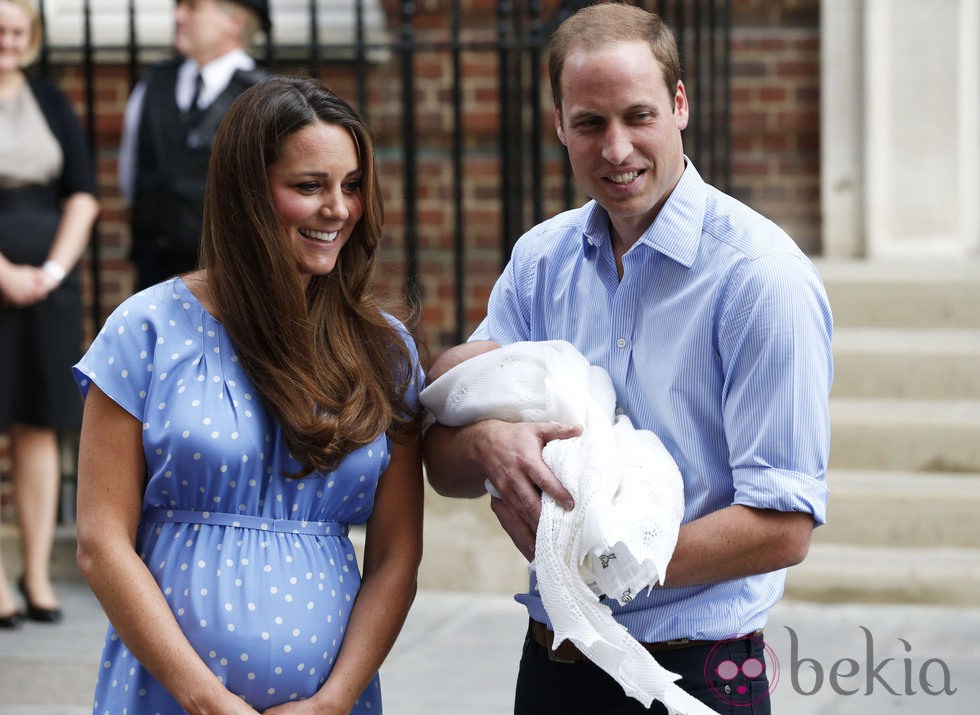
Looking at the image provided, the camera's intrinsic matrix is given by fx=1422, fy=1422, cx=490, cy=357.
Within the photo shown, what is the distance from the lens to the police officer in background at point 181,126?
5.44m

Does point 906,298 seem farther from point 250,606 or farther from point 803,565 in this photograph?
point 250,606

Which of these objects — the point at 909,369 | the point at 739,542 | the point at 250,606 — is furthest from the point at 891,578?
the point at 250,606

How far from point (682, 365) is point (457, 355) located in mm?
461

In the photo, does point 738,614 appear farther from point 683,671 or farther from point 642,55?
point 642,55

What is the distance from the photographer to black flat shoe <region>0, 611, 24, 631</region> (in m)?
5.23

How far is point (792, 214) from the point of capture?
23.6 feet

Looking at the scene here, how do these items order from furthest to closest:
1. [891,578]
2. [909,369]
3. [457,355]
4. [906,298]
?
[906,298] < [909,369] < [891,578] < [457,355]

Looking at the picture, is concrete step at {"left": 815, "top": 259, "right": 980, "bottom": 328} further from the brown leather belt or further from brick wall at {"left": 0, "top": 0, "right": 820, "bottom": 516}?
the brown leather belt

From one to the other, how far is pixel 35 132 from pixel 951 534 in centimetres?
379

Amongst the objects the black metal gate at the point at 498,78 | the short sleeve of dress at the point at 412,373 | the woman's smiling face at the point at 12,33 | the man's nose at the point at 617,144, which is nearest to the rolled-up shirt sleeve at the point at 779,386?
the man's nose at the point at 617,144

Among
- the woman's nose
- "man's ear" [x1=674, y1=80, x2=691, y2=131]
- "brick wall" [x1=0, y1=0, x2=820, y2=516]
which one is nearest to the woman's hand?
"brick wall" [x1=0, y1=0, x2=820, y2=516]

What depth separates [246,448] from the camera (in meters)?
2.40

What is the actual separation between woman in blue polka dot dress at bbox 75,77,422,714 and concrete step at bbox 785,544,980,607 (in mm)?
3022

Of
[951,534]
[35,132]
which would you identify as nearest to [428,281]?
[35,132]
